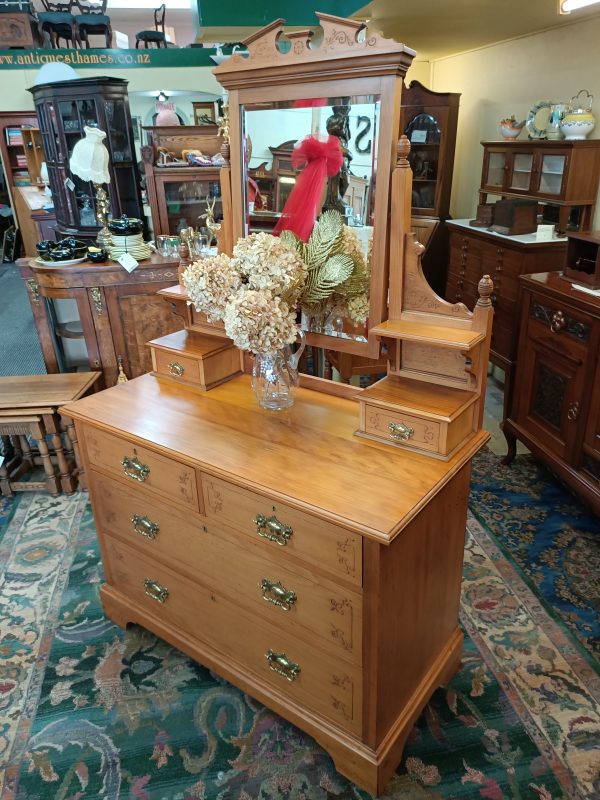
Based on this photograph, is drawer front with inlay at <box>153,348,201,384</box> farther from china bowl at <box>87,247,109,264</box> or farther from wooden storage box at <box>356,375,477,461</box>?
china bowl at <box>87,247,109,264</box>

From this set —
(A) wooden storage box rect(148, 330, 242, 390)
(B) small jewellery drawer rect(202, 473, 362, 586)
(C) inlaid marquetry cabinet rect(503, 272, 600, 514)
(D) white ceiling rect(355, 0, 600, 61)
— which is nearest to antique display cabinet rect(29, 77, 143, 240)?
(D) white ceiling rect(355, 0, 600, 61)

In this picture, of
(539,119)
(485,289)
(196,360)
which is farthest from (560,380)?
(539,119)

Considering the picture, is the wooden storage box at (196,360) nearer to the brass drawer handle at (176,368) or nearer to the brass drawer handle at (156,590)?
the brass drawer handle at (176,368)

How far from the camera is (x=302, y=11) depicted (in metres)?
3.87

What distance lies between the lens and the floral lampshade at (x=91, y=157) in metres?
3.78

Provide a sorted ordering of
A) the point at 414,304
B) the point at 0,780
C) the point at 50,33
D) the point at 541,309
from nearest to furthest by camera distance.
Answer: the point at 414,304 → the point at 0,780 → the point at 541,309 → the point at 50,33

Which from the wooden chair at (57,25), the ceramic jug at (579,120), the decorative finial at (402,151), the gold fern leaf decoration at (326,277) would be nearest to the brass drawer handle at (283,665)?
the gold fern leaf decoration at (326,277)

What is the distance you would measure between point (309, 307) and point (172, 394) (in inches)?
23.9

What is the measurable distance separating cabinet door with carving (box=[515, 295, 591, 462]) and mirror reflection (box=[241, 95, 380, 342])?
144 centimetres

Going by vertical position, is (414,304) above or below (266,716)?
above

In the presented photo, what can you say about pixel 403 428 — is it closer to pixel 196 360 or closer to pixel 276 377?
pixel 276 377

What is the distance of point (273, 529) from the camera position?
162 cm

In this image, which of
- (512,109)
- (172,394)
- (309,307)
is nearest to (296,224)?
(309,307)

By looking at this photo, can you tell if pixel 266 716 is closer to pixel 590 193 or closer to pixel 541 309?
pixel 541 309
